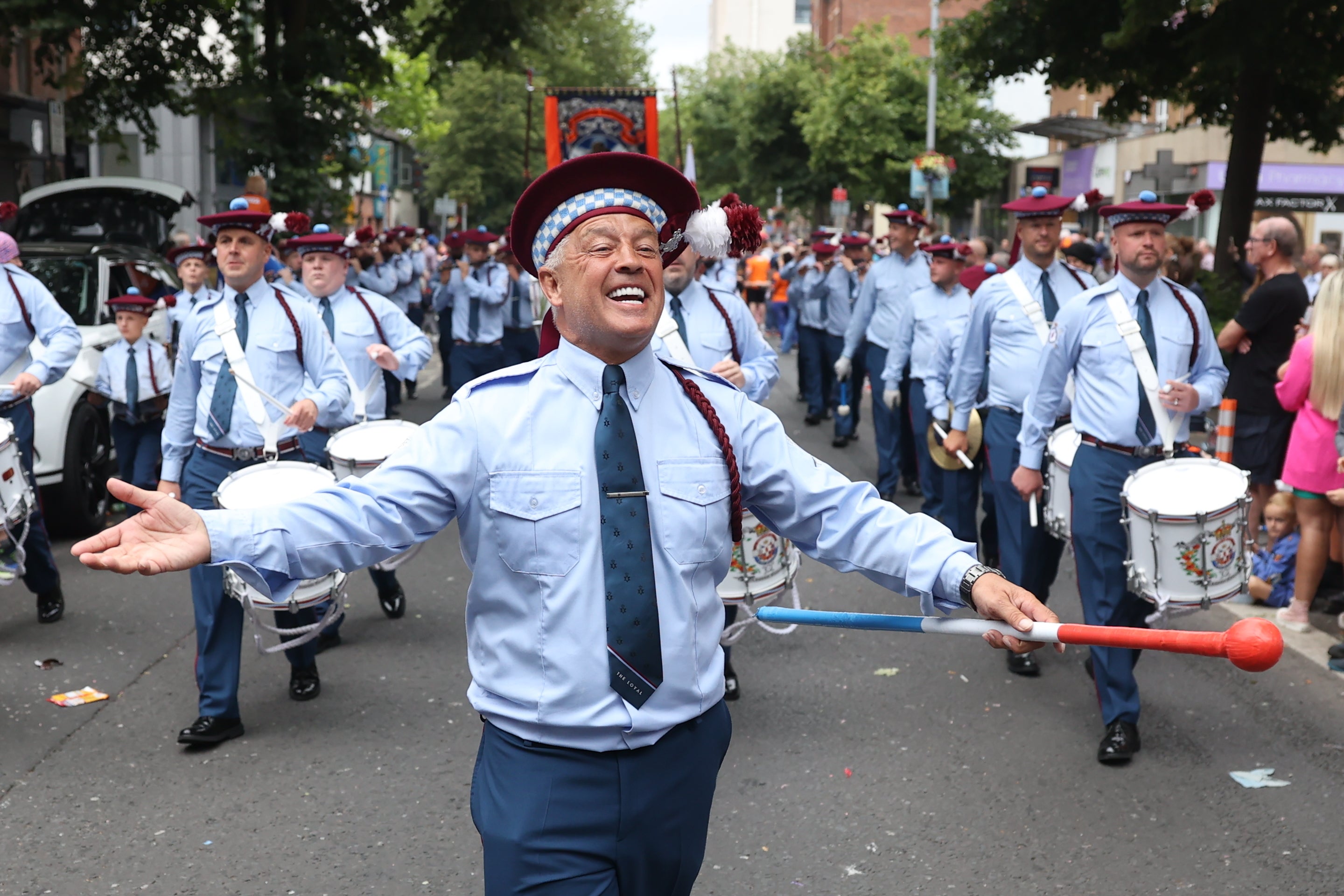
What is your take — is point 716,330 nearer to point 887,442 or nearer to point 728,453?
point 728,453

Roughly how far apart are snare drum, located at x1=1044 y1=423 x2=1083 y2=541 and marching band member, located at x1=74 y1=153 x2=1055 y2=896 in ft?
10.8

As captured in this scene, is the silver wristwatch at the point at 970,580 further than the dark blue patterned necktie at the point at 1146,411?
No

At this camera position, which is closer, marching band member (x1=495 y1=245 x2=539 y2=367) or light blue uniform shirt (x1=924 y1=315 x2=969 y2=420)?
light blue uniform shirt (x1=924 y1=315 x2=969 y2=420)

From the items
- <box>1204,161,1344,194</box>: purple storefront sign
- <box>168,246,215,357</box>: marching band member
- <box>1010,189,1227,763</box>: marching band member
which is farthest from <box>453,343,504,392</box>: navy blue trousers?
<box>1204,161,1344,194</box>: purple storefront sign

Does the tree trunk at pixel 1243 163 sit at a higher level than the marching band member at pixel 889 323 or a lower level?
higher

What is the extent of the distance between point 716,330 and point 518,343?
9.12m

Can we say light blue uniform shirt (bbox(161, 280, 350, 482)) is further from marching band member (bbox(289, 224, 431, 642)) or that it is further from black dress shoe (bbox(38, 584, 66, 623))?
black dress shoe (bbox(38, 584, 66, 623))

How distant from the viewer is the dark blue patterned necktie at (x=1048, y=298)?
7.54m

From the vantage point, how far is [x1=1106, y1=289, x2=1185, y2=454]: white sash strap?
5.80m

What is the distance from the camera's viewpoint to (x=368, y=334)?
8711mm

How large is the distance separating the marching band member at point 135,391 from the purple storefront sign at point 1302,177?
29.4 m

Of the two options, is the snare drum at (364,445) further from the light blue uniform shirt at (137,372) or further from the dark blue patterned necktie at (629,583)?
the dark blue patterned necktie at (629,583)

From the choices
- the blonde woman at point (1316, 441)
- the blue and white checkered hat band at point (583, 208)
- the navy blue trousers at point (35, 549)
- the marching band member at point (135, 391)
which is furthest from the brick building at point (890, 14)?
the blue and white checkered hat band at point (583, 208)

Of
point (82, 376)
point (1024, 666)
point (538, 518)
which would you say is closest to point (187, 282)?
point (82, 376)
